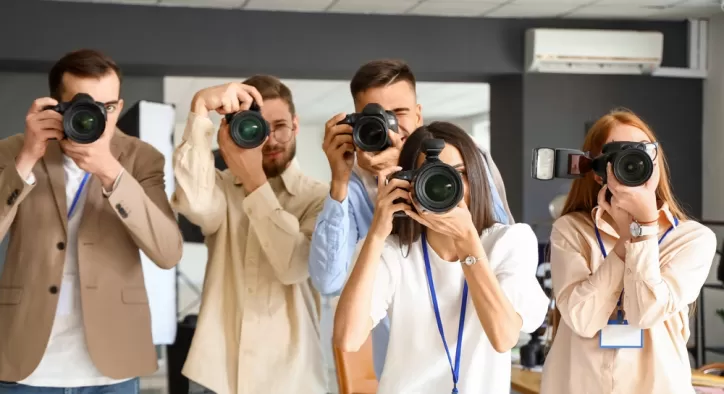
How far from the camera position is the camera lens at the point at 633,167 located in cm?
180

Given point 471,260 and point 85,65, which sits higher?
point 85,65

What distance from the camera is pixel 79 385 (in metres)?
1.92

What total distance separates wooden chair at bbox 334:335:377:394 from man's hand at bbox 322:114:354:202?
0.68 meters

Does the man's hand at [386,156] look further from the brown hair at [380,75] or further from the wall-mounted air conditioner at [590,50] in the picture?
the wall-mounted air conditioner at [590,50]

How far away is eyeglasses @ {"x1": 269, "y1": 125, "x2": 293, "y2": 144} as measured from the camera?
6.88 feet

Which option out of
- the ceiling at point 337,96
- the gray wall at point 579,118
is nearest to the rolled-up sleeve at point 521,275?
the gray wall at point 579,118

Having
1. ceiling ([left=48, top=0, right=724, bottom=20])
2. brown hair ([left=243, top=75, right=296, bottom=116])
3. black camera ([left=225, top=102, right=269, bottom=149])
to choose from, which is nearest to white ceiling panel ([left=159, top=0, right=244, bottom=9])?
ceiling ([left=48, top=0, right=724, bottom=20])

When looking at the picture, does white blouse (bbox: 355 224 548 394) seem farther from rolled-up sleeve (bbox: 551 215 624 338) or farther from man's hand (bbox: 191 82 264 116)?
man's hand (bbox: 191 82 264 116)

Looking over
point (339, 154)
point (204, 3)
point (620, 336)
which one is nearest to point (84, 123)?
point (339, 154)

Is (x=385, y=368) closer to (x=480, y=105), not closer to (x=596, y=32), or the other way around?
(x=596, y=32)

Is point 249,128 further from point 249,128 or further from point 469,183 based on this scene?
point 469,183

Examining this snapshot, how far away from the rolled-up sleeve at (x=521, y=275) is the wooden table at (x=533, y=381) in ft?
3.45

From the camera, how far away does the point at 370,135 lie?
6.07ft

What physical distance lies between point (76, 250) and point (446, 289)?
0.88 m
